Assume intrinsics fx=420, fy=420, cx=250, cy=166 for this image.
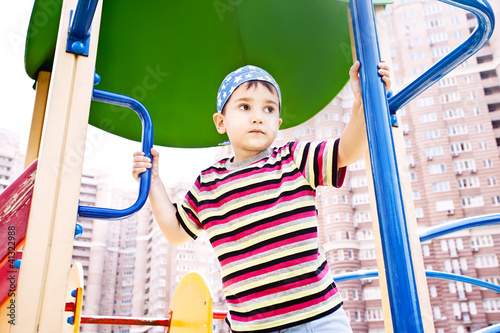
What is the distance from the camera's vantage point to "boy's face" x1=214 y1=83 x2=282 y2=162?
2.80ft

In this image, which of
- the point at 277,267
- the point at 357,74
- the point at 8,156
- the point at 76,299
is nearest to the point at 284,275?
the point at 277,267

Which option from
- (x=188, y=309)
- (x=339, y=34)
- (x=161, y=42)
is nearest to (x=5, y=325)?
(x=188, y=309)

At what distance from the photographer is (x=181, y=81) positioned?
1423 millimetres

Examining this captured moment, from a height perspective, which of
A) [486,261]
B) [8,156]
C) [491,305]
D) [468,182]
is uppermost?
[8,156]

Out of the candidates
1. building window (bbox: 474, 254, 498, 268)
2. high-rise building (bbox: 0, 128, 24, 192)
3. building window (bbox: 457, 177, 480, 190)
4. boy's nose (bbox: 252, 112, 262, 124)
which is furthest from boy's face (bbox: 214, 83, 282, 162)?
high-rise building (bbox: 0, 128, 24, 192)

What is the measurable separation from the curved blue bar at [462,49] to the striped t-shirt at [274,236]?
0.63 feet

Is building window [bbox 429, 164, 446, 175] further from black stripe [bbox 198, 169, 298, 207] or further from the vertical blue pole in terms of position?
the vertical blue pole

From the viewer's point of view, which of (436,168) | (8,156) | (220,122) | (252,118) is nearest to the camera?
(252,118)

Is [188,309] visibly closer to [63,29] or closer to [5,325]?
[5,325]

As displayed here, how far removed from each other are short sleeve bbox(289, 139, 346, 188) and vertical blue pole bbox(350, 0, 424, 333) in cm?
21

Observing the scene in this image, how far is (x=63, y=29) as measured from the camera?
565 millimetres

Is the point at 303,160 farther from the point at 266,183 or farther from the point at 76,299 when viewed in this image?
the point at 76,299

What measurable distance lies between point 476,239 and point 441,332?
4236mm

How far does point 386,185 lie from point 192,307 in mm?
1042
